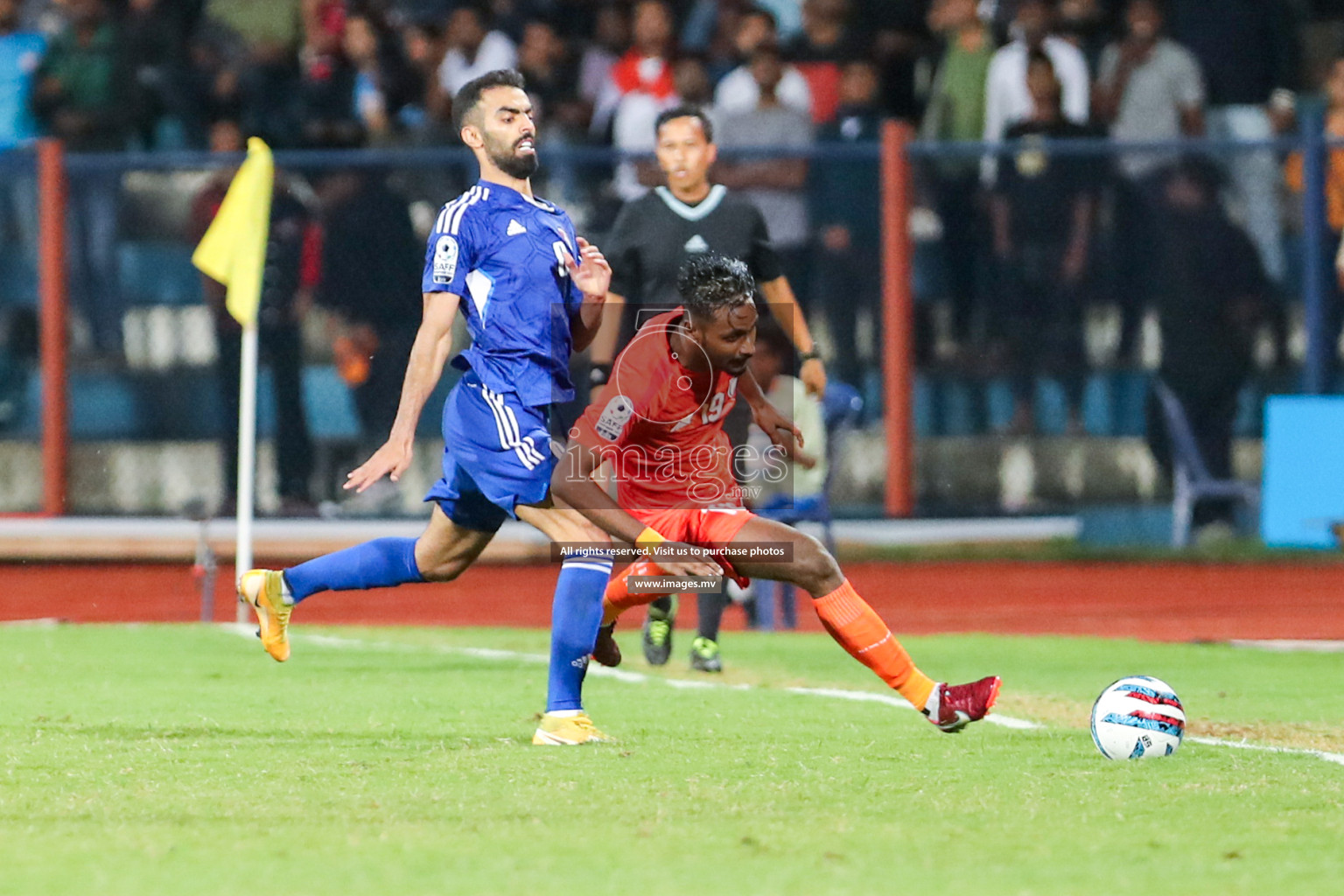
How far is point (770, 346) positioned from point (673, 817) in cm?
861

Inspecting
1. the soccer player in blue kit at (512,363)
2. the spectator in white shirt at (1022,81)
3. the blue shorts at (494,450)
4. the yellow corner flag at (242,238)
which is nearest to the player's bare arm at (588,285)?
the soccer player in blue kit at (512,363)

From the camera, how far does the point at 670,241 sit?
1052 centimetres

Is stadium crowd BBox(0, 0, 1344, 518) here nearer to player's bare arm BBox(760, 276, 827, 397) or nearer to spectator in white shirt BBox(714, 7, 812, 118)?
spectator in white shirt BBox(714, 7, 812, 118)

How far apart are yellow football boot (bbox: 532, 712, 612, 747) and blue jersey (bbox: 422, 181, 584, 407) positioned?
110 cm

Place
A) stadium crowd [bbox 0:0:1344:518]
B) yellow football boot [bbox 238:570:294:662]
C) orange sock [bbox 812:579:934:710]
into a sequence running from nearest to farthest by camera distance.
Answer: orange sock [bbox 812:579:934:710] → yellow football boot [bbox 238:570:294:662] → stadium crowd [bbox 0:0:1344:518]

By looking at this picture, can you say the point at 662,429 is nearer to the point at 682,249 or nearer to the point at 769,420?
the point at 769,420

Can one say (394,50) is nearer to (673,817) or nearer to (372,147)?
(372,147)

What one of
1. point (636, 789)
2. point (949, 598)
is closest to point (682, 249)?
point (636, 789)

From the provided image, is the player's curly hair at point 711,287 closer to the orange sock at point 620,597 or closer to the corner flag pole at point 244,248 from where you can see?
the orange sock at point 620,597

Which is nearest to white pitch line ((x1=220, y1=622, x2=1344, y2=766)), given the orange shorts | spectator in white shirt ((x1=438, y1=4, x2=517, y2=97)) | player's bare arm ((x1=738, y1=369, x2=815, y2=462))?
player's bare arm ((x1=738, y1=369, x2=815, y2=462))

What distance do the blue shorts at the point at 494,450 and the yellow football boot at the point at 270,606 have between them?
2.84 ft

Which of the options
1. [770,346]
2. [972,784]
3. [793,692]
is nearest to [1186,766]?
[972,784]

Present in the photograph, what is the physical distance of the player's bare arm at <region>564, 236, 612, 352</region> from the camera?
297 inches

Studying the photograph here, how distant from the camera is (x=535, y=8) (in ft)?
56.7
